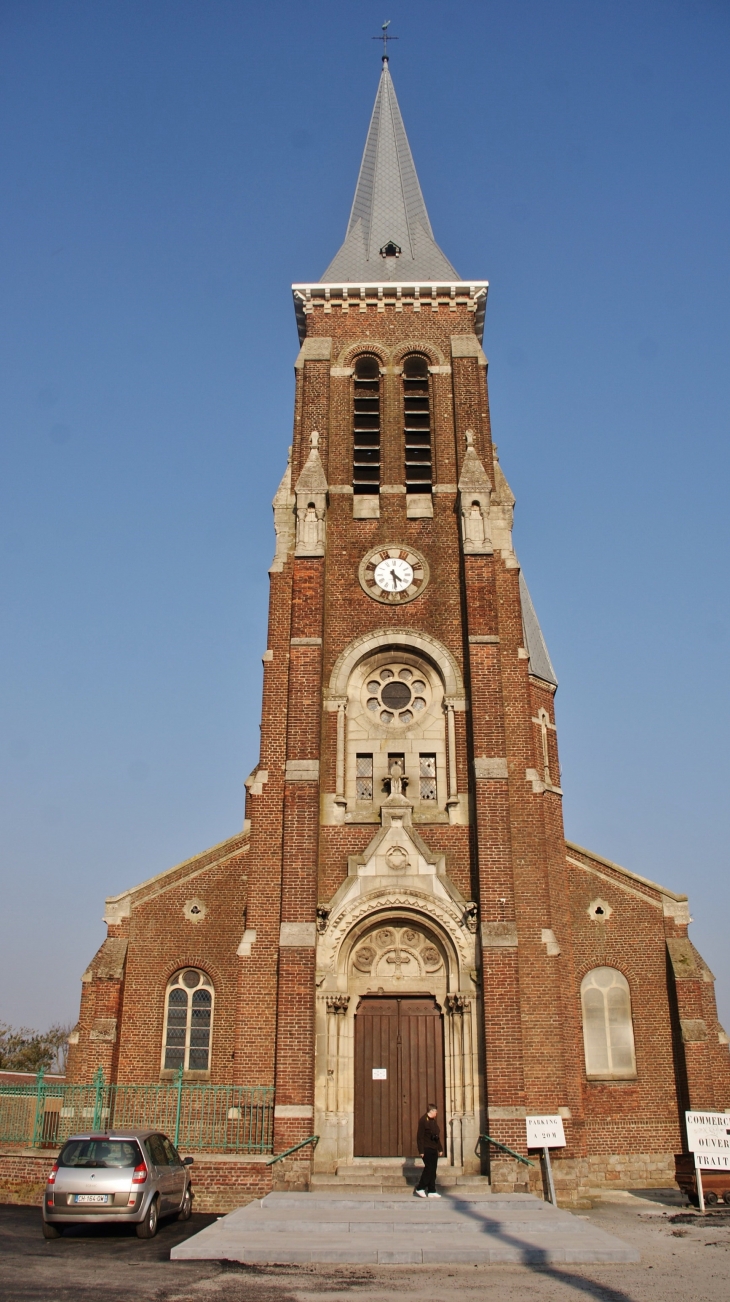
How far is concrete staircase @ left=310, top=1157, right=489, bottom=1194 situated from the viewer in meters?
17.5

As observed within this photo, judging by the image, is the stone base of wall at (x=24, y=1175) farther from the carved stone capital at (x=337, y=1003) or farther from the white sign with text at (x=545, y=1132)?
the white sign with text at (x=545, y=1132)

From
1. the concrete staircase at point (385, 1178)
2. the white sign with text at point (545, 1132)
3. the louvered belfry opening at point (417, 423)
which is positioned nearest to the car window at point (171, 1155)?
the concrete staircase at point (385, 1178)

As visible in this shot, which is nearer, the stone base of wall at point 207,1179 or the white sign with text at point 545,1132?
the stone base of wall at point 207,1179

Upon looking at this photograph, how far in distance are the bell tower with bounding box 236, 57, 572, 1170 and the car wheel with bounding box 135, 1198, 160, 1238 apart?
4.37m

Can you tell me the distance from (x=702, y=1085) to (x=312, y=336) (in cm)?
1984

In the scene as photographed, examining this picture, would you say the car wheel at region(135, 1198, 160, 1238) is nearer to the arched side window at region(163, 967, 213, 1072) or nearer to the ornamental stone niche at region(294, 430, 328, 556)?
the arched side window at region(163, 967, 213, 1072)

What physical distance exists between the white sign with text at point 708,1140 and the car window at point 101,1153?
9845 millimetres

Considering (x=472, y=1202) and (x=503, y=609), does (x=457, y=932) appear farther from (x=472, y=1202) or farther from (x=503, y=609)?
(x=503, y=609)

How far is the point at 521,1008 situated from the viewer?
19.2 metres

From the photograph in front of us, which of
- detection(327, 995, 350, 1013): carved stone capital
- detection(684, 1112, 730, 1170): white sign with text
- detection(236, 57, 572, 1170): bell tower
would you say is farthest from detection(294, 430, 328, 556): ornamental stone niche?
detection(684, 1112, 730, 1170): white sign with text

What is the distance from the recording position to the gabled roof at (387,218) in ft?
92.8

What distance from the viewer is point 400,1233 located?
13.8 m

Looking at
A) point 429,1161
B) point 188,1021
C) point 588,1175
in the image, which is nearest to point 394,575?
point 188,1021

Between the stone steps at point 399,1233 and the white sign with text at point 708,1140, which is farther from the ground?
the white sign with text at point 708,1140
